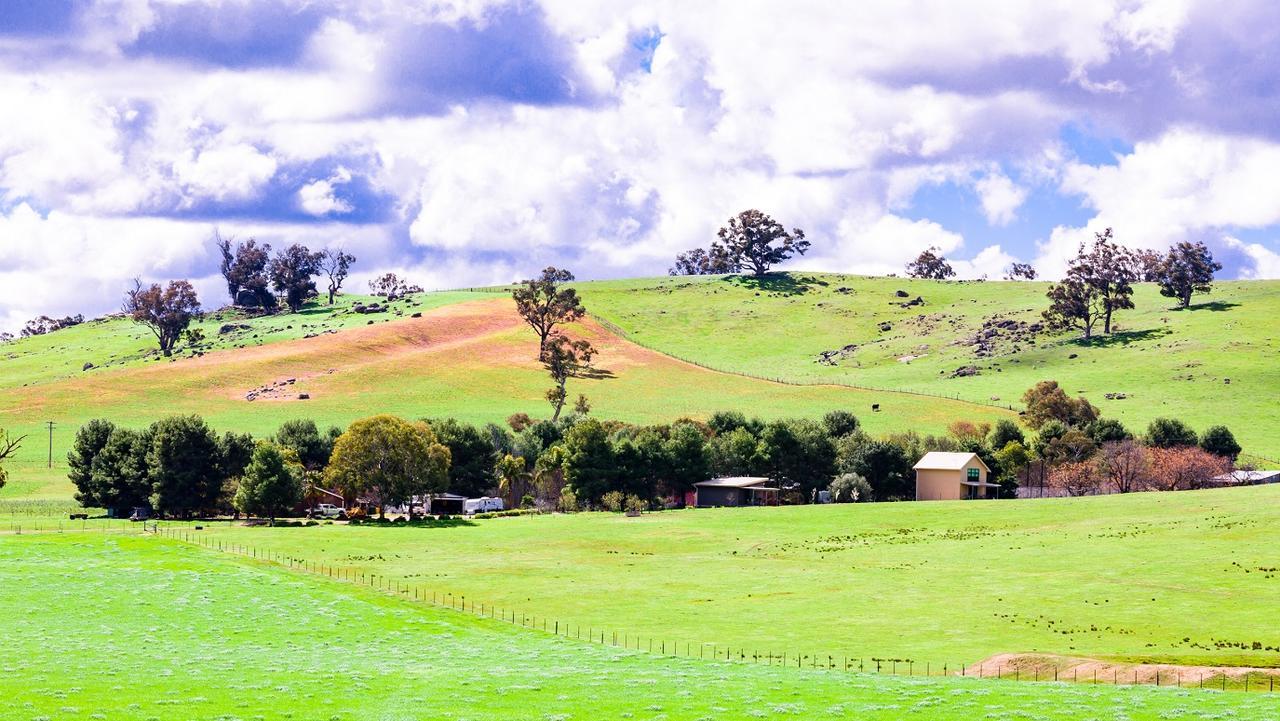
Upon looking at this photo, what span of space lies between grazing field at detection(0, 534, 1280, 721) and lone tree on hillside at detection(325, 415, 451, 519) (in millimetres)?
48185

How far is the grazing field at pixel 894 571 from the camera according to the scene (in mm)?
69188

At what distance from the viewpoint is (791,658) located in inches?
2542

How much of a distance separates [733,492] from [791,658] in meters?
87.4

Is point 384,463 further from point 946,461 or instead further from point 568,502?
point 946,461

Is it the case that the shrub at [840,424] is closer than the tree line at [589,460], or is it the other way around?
the tree line at [589,460]

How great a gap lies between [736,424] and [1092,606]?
95470mm

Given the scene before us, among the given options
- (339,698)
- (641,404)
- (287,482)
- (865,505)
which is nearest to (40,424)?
(287,482)

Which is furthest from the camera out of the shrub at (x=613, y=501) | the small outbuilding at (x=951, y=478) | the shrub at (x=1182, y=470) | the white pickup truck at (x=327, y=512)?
the small outbuilding at (x=951, y=478)

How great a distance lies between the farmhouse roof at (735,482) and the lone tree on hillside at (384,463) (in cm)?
3349

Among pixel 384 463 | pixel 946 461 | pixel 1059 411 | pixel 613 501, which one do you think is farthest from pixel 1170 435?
pixel 384 463

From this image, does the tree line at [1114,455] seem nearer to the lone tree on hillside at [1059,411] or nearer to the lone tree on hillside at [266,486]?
the lone tree on hillside at [1059,411]

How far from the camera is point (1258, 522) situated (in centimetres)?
10062

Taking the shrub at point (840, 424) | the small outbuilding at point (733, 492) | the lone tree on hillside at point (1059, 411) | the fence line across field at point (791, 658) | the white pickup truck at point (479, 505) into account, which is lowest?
the fence line across field at point (791, 658)

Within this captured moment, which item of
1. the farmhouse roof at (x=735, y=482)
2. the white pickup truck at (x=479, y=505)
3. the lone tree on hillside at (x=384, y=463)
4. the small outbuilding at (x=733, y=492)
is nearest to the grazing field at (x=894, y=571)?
the lone tree on hillside at (x=384, y=463)
